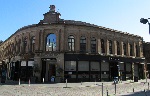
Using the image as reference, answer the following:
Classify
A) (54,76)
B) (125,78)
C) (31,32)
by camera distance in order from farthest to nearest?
(125,78)
(31,32)
(54,76)

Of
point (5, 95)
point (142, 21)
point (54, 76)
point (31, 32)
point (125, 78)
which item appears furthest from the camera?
point (125, 78)

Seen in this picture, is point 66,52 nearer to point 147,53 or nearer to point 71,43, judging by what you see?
point 71,43

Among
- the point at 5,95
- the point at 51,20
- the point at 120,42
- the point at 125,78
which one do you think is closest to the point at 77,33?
the point at 51,20

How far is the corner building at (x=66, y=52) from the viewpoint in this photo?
36281 mm

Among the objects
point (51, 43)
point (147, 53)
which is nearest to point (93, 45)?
point (51, 43)

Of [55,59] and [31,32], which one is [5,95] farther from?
[31,32]

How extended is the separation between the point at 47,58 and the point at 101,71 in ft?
34.8

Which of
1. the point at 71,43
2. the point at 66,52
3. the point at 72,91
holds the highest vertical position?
the point at 71,43

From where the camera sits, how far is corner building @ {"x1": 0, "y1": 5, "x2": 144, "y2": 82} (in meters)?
36.3

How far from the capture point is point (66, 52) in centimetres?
3628

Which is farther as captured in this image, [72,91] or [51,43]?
[51,43]

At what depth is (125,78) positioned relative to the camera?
42781mm

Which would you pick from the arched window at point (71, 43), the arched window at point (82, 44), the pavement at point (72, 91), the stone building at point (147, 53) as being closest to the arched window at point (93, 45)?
the arched window at point (82, 44)

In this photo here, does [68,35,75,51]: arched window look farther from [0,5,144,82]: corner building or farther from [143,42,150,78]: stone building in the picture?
[143,42,150,78]: stone building
